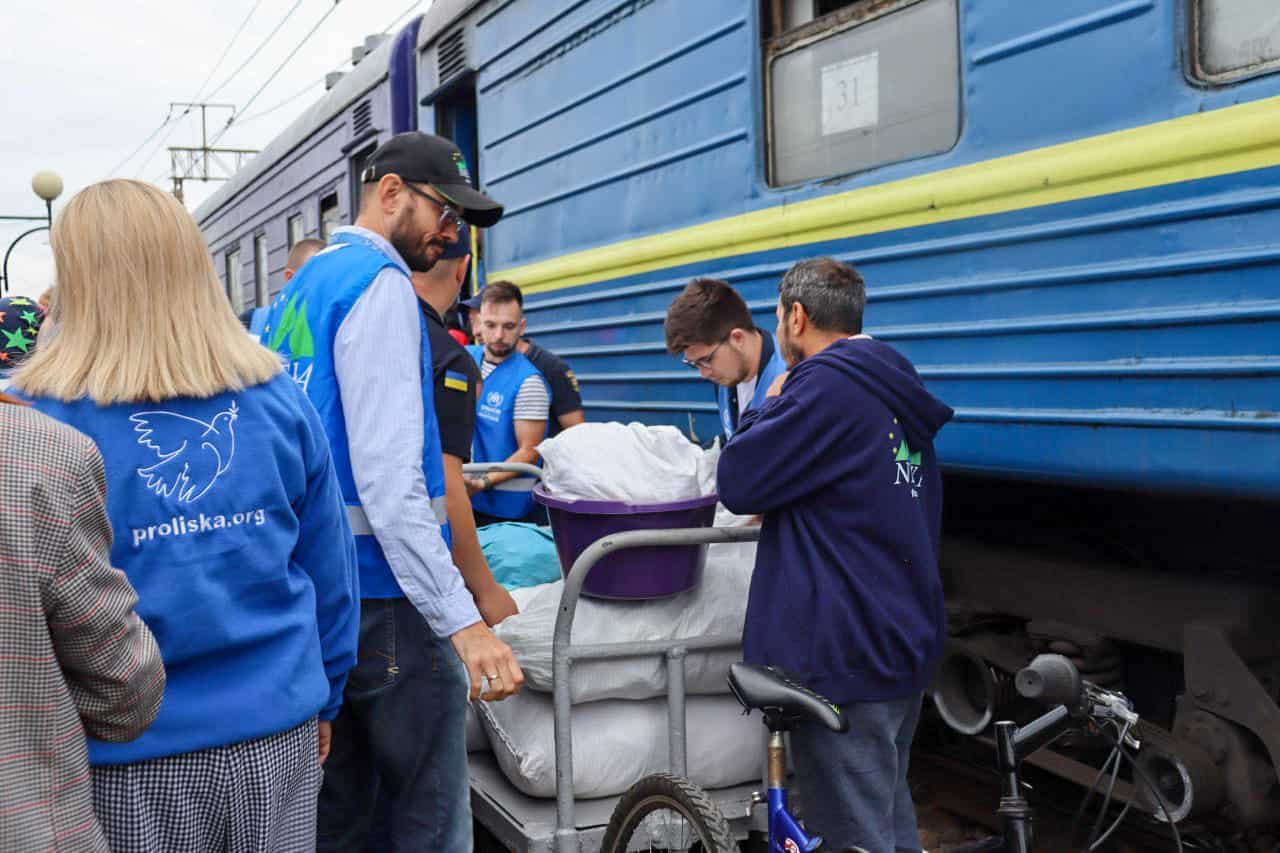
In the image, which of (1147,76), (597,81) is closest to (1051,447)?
(1147,76)

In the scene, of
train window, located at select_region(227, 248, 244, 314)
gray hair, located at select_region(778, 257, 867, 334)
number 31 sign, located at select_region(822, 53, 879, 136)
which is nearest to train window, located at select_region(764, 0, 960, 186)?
number 31 sign, located at select_region(822, 53, 879, 136)

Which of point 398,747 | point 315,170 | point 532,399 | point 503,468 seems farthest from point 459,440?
point 315,170

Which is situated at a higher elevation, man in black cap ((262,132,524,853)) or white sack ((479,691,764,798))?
man in black cap ((262,132,524,853))

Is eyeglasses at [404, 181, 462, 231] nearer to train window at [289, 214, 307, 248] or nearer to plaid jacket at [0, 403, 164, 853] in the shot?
plaid jacket at [0, 403, 164, 853]

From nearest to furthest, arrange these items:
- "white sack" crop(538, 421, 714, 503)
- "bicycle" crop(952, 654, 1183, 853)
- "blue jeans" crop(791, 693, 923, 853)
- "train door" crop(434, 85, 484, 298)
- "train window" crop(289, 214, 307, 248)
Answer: "bicycle" crop(952, 654, 1183, 853) → "blue jeans" crop(791, 693, 923, 853) → "white sack" crop(538, 421, 714, 503) → "train door" crop(434, 85, 484, 298) → "train window" crop(289, 214, 307, 248)

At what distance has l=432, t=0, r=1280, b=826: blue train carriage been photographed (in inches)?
101

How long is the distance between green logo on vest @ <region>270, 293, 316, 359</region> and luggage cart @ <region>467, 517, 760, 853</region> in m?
0.75

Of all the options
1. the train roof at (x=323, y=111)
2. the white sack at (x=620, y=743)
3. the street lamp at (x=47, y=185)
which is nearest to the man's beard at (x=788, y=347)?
the white sack at (x=620, y=743)

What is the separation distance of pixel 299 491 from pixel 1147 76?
2.07 m

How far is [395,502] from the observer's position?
215 cm

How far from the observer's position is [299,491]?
71.0 inches

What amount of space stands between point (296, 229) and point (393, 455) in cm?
859

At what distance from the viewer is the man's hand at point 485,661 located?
2174 millimetres

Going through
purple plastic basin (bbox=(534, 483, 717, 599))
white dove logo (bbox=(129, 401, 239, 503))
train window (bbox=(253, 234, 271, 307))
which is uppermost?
train window (bbox=(253, 234, 271, 307))
